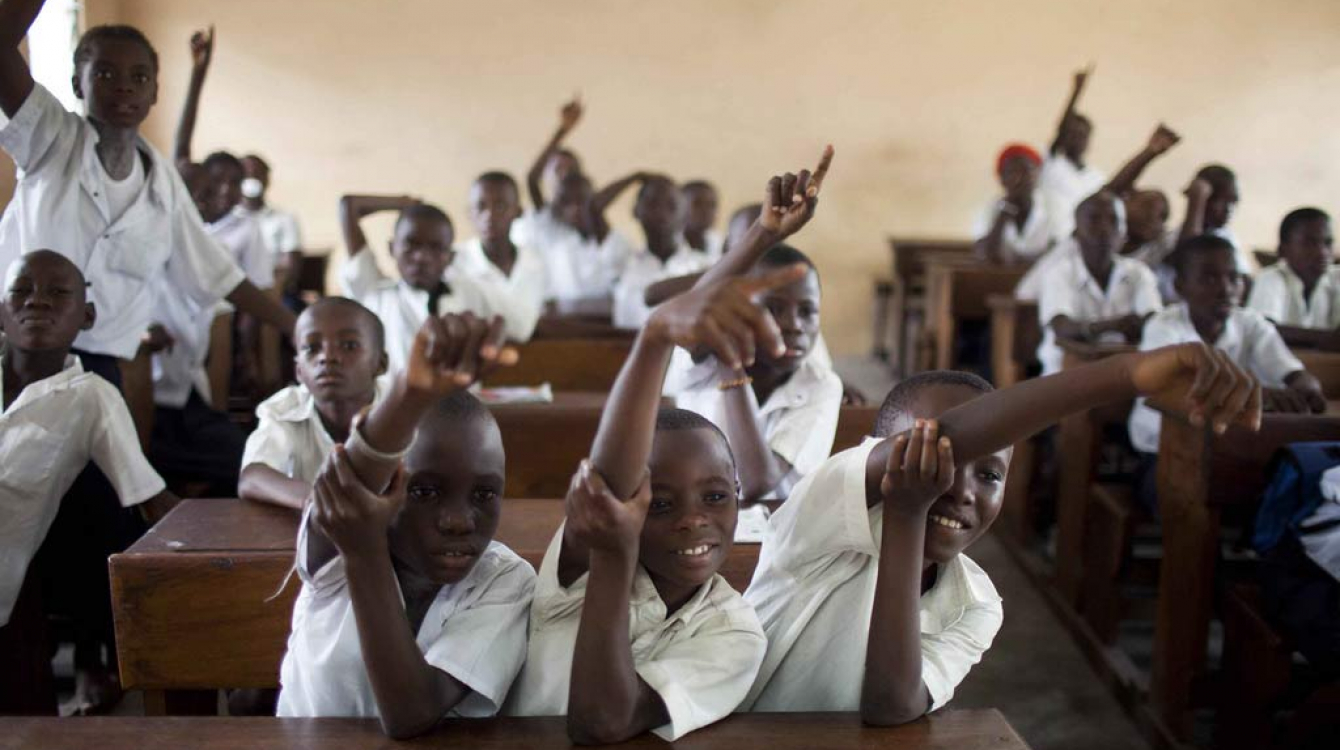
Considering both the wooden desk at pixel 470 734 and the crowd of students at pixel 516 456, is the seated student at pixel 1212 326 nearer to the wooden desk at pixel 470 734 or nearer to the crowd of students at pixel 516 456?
the crowd of students at pixel 516 456

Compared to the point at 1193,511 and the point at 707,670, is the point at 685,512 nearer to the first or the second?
the point at 707,670

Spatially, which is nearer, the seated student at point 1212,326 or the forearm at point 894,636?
the forearm at point 894,636

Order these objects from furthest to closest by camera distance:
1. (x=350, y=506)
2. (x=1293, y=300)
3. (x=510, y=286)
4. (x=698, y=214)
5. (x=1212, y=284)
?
1. (x=698, y=214)
2. (x=1293, y=300)
3. (x=510, y=286)
4. (x=1212, y=284)
5. (x=350, y=506)

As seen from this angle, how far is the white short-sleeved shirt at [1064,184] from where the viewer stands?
7012mm

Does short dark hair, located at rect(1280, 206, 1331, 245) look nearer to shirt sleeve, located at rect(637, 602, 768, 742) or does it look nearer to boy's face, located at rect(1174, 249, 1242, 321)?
boy's face, located at rect(1174, 249, 1242, 321)

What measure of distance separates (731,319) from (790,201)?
0.45 meters

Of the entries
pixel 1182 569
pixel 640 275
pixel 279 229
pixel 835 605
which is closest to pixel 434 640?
pixel 835 605

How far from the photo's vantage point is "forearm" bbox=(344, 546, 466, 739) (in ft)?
3.78

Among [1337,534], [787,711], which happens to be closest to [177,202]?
[787,711]

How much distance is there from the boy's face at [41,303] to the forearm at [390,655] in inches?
59.6

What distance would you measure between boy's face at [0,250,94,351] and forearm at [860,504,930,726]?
1.82 metres

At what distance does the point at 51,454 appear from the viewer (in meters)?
2.27

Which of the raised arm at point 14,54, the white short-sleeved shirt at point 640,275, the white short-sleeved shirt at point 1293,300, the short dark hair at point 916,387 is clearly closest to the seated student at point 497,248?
the white short-sleeved shirt at point 640,275

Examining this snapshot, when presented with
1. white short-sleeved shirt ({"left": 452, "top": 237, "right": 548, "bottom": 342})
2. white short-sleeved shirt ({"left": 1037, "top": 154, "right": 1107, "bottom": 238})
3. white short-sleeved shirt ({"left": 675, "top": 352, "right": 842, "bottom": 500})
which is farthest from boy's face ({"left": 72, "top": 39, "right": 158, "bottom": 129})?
white short-sleeved shirt ({"left": 1037, "top": 154, "right": 1107, "bottom": 238})
